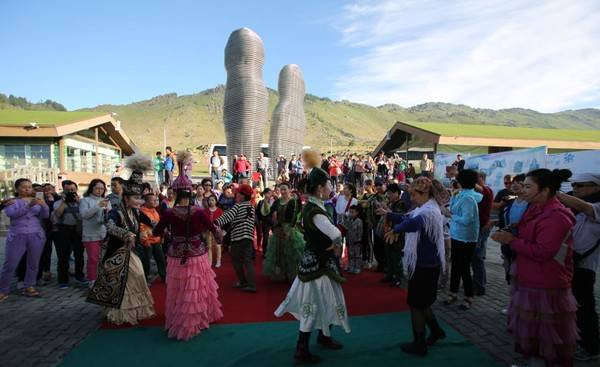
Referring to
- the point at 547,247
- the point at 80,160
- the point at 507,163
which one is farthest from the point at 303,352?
the point at 80,160

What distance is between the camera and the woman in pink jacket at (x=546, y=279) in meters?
2.93

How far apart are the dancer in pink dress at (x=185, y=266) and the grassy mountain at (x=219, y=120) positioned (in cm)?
5938

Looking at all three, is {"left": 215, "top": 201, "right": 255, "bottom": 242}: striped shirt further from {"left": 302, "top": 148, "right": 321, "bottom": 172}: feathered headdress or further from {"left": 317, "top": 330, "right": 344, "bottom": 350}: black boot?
{"left": 317, "top": 330, "right": 344, "bottom": 350}: black boot

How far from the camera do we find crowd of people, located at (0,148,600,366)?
3.02 meters

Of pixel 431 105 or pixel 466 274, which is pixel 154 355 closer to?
pixel 466 274

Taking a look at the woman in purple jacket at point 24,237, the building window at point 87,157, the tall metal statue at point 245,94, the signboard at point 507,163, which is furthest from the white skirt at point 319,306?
the building window at point 87,157

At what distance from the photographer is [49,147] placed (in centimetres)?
1784

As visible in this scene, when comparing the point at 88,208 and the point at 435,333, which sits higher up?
the point at 88,208

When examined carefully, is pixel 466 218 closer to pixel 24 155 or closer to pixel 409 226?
pixel 409 226

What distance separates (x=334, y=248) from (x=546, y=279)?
5.61 feet

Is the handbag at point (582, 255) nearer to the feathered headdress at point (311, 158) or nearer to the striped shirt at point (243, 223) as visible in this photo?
the feathered headdress at point (311, 158)

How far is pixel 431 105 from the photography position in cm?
19462

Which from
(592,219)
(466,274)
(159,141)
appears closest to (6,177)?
(466,274)

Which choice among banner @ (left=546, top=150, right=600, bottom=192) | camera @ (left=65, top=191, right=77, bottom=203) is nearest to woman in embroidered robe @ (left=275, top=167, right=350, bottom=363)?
camera @ (left=65, top=191, right=77, bottom=203)
